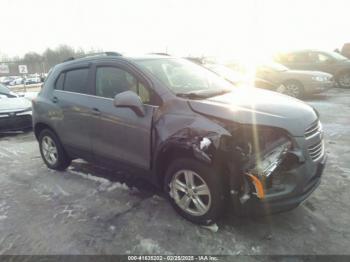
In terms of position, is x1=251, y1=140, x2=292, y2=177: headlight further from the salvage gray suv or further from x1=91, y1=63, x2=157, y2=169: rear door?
x1=91, y1=63, x2=157, y2=169: rear door

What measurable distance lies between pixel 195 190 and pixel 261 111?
40.0 inches

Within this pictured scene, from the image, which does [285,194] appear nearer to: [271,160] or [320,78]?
[271,160]

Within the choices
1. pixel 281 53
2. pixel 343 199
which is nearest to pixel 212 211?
pixel 343 199

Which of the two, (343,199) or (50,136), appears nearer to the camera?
(343,199)

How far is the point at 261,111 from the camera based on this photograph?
2.96 metres

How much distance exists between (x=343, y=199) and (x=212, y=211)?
5.71ft

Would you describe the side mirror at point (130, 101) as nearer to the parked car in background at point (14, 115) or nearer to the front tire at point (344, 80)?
the parked car in background at point (14, 115)

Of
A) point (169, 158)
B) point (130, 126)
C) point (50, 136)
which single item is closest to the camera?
point (169, 158)

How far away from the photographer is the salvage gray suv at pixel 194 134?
2.81m

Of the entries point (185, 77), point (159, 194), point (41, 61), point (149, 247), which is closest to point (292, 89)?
point (185, 77)

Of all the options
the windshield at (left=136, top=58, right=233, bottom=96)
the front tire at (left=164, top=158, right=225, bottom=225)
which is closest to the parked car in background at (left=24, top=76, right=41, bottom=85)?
the windshield at (left=136, top=58, right=233, bottom=96)

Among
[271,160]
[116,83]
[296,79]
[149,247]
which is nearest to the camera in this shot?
[271,160]

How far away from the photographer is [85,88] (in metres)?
4.23

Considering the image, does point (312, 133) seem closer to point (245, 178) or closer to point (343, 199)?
point (245, 178)
